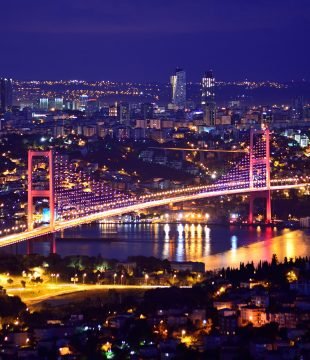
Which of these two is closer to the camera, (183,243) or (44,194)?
(44,194)

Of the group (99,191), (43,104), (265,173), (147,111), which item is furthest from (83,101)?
(99,191)

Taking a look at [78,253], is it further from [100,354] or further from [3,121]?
[3,121]

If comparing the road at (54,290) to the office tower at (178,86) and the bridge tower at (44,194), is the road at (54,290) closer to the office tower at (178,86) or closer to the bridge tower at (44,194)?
the bridge tower at (44,194)

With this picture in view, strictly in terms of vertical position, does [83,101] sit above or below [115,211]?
above

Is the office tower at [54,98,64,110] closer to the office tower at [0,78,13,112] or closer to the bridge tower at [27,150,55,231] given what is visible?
the office tower at [0,78,13,112]

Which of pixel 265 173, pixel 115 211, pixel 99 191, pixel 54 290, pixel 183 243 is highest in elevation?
pixel 265 173

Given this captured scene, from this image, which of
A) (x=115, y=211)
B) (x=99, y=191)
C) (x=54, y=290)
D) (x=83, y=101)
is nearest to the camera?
(x=54, y=290)

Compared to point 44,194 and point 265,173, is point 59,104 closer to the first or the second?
point 265,173

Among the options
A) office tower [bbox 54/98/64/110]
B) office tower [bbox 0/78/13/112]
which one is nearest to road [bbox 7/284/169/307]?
office tower [bbox 0/78/13/112]
